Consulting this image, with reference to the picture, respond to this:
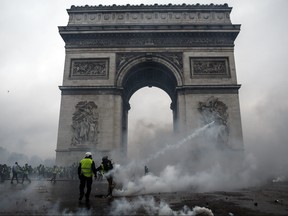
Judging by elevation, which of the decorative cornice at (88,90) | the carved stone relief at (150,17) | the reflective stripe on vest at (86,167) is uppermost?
the carved stone relief at (150,17)

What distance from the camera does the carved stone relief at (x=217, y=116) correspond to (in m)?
20.3

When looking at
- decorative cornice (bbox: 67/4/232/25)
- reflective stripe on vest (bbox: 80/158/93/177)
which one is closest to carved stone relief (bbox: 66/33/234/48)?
decorative cornice (bbox: 67/4/232/25)

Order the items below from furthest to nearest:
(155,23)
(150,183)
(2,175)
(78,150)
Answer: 1. (155,23)
2. (78,150)
3. (2,175)
4. (150,183)

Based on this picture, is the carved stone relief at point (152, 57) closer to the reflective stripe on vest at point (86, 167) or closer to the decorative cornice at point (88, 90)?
the decorative cornice at point (88, 90)

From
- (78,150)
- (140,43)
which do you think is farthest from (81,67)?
(78,150)

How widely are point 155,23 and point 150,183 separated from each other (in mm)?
16862

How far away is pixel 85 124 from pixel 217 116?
10.8 m

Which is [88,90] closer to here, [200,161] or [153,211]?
[200,161]

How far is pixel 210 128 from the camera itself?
21.0 metres

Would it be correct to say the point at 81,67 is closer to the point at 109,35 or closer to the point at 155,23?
the point at 109,35

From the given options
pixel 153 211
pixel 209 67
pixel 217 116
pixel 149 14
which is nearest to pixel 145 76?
pixel 149 14

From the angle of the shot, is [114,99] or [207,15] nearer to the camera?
[114,99]

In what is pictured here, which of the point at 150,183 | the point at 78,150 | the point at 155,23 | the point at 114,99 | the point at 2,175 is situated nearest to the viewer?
the point at 150,183

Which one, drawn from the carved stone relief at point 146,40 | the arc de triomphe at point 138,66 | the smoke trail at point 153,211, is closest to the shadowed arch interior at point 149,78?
the arc de triomphe at point 138,66
